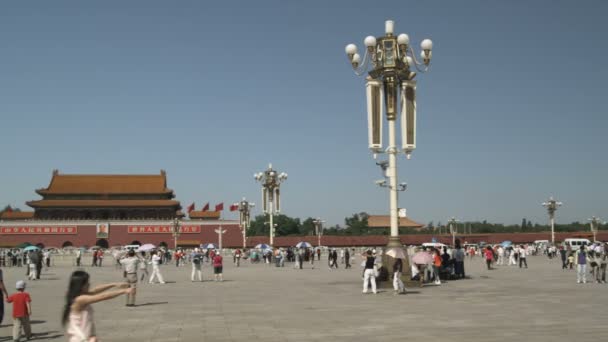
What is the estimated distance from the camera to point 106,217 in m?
71.3

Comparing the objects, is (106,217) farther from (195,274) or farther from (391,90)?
(391,90)

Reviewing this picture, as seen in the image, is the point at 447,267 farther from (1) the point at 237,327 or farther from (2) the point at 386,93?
(1) the point at 237,327

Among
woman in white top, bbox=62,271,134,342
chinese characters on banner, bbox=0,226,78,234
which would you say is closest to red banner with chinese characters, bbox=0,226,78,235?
chinese characters on banner, bbox=0,226,78,234

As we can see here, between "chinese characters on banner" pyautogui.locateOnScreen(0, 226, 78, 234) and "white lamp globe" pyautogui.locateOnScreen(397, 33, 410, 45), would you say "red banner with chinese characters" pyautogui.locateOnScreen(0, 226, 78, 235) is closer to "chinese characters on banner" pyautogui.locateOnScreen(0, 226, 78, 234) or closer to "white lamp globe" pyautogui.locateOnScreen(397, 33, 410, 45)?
"chinese characters on banner" pyautogui.locateOnScreen(0, 226, 78, 234)

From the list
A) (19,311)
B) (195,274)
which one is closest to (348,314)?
(19,311)

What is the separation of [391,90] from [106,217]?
2312 inches

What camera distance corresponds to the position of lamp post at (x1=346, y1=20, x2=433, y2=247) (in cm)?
1952

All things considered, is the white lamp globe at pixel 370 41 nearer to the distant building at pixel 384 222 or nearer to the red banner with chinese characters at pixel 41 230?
the red banner with chinese characters at pixel 41 230

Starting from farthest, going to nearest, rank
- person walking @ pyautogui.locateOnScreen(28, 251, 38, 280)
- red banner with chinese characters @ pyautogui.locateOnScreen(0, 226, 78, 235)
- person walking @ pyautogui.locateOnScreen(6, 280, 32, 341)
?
red banner with chinese characters @ pyautogui.locateOnScreen(0, 226, 78, 235), person walking @ pyautogui.locateOnScreen(28, 251, 38, 280), person walking @ pyautogui.locateOnScreen(6, 280, 32, 341)

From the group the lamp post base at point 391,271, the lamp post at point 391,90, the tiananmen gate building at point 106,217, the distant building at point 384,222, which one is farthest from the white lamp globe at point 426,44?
the distant building at point 384,222

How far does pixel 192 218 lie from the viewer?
7050cm

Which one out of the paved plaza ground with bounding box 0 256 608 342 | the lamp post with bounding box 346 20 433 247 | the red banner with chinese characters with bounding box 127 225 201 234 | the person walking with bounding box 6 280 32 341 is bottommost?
the paved plaza ground with bounding box 0 256 608 342

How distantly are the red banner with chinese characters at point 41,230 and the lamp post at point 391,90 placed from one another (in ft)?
185

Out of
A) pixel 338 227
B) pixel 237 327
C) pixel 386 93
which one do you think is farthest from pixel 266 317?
pixel 338 227
